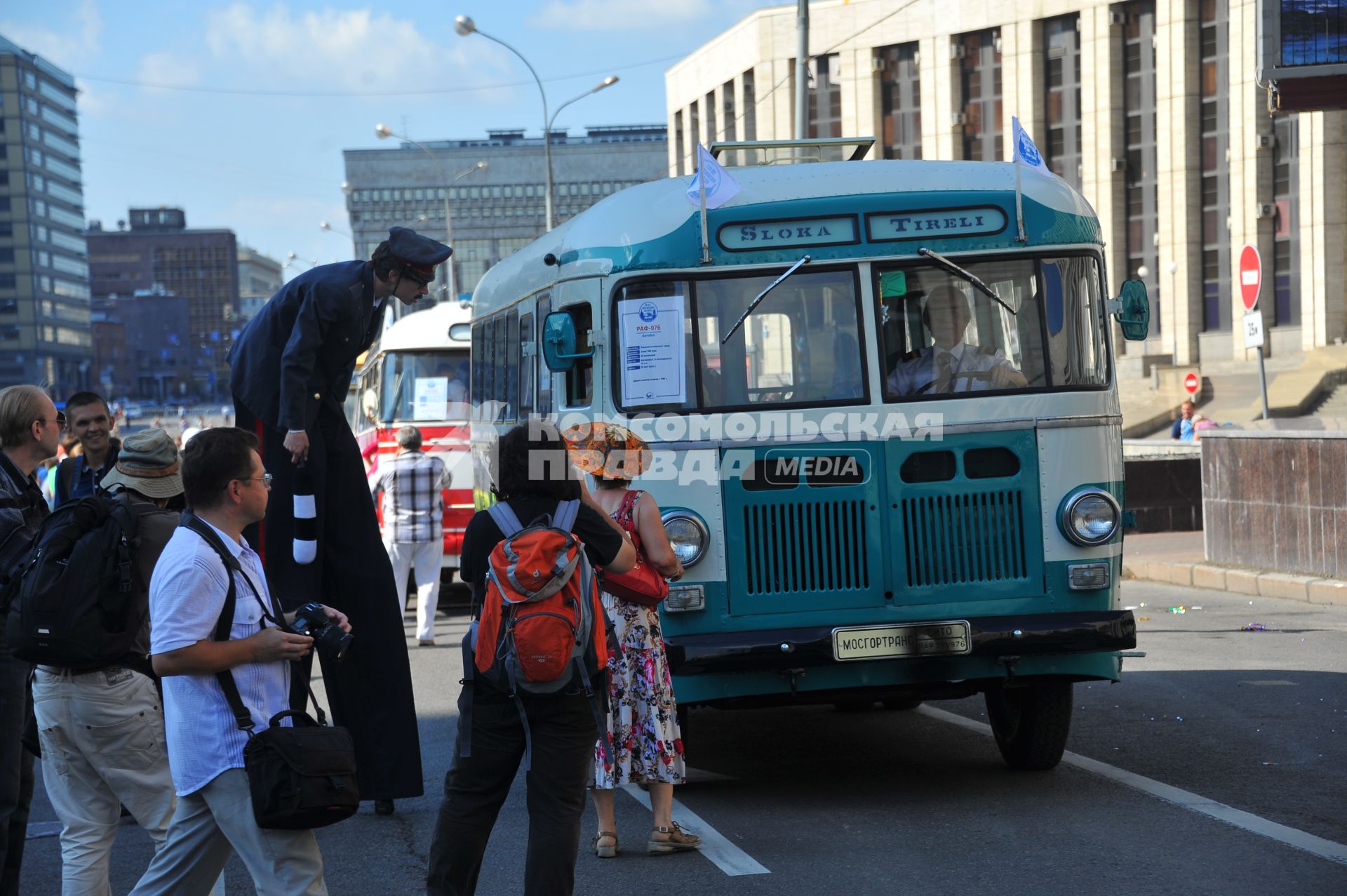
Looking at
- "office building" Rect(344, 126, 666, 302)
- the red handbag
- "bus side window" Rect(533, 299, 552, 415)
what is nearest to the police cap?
the red handbag

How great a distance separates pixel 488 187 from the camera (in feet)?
330

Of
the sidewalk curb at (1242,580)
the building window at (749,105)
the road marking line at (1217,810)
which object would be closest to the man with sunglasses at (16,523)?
the road marking line at (1217,810)

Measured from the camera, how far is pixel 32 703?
531cm

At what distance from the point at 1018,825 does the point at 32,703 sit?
3.86 meters

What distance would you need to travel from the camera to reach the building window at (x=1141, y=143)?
52000 mm

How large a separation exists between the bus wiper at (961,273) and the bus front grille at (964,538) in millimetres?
904

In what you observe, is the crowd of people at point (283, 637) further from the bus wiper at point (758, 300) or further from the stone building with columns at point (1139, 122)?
the stone building with columns at point (1139, 122)

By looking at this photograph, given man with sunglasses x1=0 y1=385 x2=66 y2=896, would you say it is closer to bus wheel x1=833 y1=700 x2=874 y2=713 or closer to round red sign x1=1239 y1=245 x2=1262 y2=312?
bus wheel x1=833 y1=700 x2=874 y2=713

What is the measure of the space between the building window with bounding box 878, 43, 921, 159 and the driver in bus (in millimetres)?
53610

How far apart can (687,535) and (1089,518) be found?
6.05 ft

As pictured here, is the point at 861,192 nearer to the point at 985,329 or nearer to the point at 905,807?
the point at 985,329

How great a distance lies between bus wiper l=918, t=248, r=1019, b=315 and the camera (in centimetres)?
749

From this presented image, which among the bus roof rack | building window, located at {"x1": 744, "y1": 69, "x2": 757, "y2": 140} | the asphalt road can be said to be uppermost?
building window, located at {"x1": 744, "y1": 69, "x2": 757, "y2": 140}

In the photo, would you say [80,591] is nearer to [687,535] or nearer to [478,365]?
[687,535]
